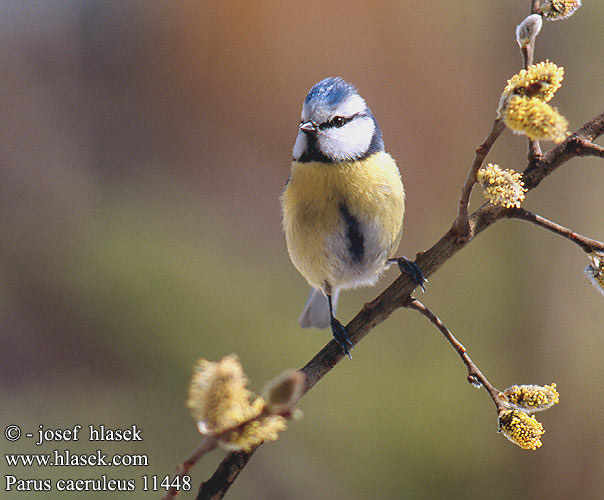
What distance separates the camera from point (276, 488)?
5.92 feet

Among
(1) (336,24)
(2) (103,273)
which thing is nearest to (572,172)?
(1) (336,24)

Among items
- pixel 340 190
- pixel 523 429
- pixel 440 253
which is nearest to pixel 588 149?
pixel 440 253

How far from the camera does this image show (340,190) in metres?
1.19

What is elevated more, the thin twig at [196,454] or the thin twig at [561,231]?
the thin twig at [196,454]

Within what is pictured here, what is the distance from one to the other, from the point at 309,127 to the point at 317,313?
0.53 meters

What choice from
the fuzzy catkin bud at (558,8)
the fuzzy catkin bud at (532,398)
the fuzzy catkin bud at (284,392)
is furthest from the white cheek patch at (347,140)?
the fuzzy catkin bud at (284,392)

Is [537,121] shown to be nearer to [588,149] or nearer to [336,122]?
[588,149]

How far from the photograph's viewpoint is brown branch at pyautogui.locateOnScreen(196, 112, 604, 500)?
0.71m

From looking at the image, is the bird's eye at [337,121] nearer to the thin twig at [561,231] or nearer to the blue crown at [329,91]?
the blue crown at [329,91]

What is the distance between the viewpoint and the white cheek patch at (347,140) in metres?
1.21

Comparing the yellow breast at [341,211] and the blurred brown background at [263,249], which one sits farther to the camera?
the blurred brown background at [263,249]

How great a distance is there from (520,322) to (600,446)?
16.1 inches

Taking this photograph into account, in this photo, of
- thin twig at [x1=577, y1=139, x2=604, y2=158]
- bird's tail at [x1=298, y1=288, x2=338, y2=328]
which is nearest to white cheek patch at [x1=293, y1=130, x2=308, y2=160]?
bird's tail at [x1=298, y1=288, x2=338, y2=328]

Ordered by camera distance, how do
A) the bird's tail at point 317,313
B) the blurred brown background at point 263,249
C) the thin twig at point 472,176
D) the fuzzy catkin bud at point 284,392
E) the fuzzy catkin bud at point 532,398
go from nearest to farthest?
the fuzzy catkin bud at point 284,392
the thin twig at point 472,176
the fuzzy catkin bud at point 532,398
the bird's tail at point 317,313
the blurred brown background at point 263,249
